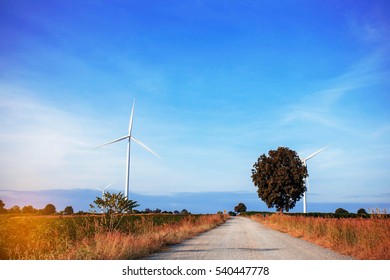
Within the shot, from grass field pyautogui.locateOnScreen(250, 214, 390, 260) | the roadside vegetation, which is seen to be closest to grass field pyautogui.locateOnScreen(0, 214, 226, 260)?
the roadside vegetation

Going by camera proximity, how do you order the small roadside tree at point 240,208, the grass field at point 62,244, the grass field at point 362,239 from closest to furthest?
the grass field at point 62,244, the grass field at point 362,239, the small roadside tree at point 240,208

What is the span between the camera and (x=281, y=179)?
61.2 meters

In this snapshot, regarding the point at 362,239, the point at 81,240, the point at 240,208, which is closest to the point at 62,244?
the point at 81,240

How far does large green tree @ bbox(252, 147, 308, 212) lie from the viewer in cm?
6116

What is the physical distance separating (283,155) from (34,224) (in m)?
55.4

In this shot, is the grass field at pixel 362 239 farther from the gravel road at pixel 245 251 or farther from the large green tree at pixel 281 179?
the large green tree at pixel 281 179

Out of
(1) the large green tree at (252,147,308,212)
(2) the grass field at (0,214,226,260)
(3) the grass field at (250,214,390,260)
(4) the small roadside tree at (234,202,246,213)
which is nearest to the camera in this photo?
(2) the grass field at (0,214,226,260)

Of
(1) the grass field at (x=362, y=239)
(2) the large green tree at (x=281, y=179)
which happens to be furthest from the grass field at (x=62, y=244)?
(2) the large green tree at (x=281, y=179)

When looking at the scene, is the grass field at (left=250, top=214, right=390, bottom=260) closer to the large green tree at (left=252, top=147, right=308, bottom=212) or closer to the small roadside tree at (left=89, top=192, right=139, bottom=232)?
the small roadside tree at (left=89, top=192, right=139, bottom=232)

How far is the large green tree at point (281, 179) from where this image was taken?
61.2 meters

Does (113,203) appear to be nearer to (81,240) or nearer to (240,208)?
(81,240)
